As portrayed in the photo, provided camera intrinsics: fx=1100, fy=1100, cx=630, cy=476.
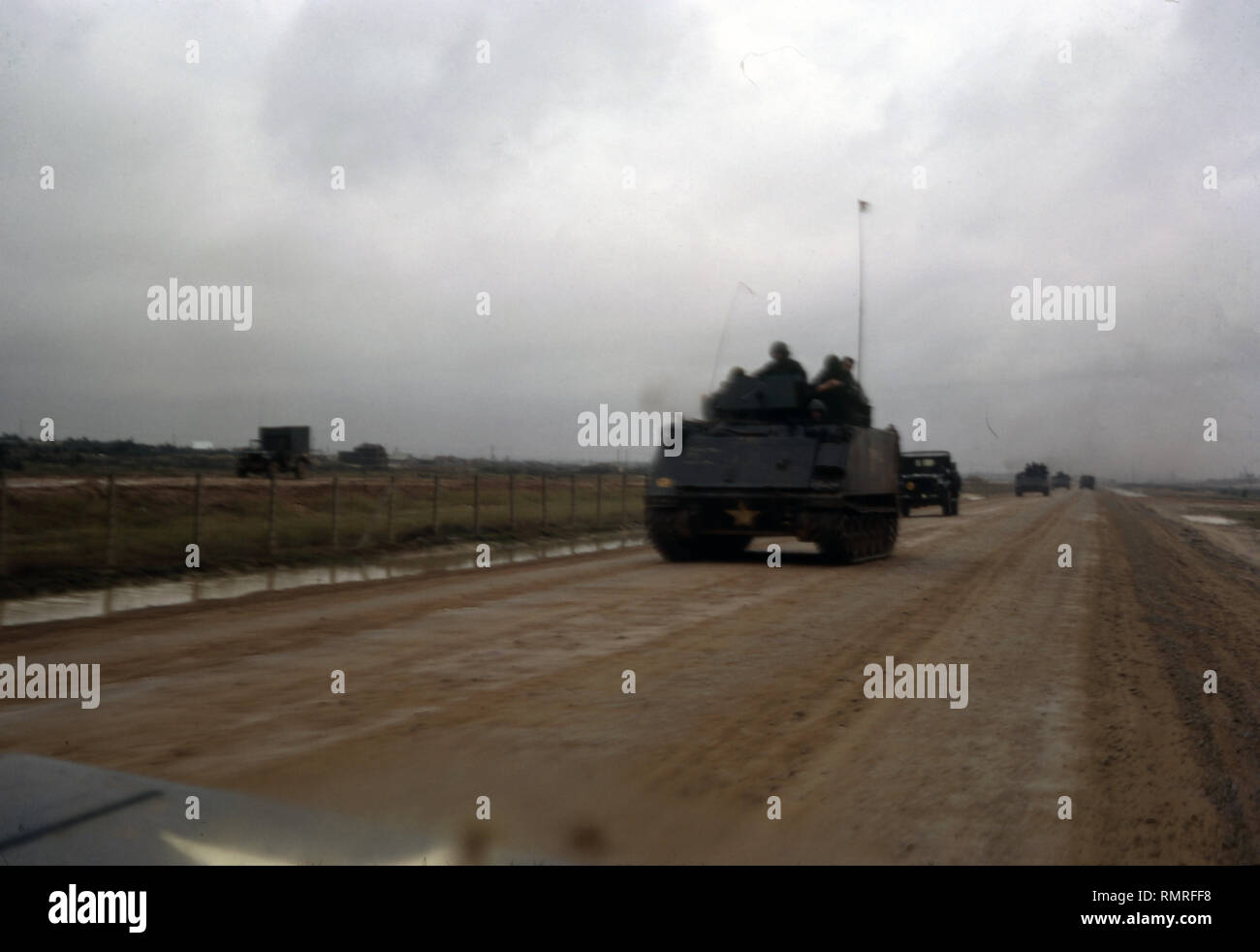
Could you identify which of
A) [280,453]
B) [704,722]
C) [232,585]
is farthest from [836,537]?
[280,453]

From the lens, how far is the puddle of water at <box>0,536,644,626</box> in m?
11.8

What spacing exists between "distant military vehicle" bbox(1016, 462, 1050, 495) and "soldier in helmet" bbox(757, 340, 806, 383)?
61.1 m

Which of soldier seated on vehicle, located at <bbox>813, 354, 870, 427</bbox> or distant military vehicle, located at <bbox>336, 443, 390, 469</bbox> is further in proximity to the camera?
distant military vehicle, located at <bbox>336, 443, 390, 469</bbox>

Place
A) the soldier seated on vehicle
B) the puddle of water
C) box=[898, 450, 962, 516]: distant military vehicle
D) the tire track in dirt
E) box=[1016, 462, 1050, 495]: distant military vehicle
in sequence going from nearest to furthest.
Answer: the tire track in dirt, the puddle of water, the soldier seated on vehicle, box=[898, 450, 962, 516]: distant military vehicle, box=[1016, 462, 1050, 495]: distant military vehicle

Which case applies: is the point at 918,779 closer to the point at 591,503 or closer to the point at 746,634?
the point at 746,634

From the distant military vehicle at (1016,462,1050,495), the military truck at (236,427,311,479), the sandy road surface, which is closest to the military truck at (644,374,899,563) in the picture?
the sandy road surface

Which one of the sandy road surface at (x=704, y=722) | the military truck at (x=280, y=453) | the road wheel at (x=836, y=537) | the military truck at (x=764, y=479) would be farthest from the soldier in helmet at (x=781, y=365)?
the military truck at (x=280, y=453)

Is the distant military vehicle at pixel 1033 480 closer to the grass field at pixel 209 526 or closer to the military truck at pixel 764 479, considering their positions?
the grass field at pixel 209 526

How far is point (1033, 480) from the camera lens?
74.5 meters

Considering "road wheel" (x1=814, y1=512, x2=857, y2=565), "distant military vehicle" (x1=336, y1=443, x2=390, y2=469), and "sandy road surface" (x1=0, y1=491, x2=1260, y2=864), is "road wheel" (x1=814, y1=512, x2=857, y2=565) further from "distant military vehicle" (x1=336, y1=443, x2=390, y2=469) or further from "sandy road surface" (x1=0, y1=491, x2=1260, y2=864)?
"distant military vehicle" (x1=336, y1=443, x2=390, y2=469)

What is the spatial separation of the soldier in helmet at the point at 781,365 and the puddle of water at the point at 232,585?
5.16 metres

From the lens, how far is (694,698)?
6.91 metres

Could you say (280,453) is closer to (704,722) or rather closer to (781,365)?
(781,365)

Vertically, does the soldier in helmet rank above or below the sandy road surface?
above
